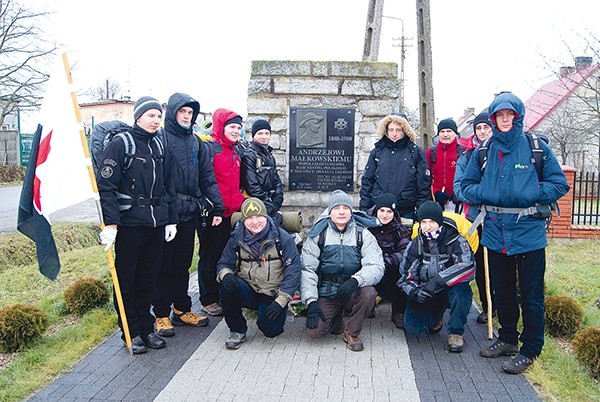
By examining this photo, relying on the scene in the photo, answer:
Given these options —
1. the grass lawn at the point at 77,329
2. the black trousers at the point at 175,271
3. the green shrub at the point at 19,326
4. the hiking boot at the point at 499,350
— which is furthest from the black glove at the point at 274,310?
the green shrub at the point at 19,326

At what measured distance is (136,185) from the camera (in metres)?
4.18

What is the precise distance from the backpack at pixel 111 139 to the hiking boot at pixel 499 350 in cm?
295

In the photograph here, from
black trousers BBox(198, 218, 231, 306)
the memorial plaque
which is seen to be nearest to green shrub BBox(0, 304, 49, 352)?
black trousers BBox(198, 218, 231, 306)

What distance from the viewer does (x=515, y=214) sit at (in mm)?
4004

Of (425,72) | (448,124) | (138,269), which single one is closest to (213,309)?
(138,269)

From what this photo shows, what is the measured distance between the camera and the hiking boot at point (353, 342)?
14.7 feet

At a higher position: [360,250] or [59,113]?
[59,113]

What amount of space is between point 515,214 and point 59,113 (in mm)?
3386

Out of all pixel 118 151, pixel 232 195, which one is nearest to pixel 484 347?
pixel 232 195

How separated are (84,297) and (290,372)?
254cm

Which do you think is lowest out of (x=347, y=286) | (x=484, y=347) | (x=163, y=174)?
(x=484, y=347)

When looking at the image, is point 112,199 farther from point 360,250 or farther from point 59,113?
point 360,250

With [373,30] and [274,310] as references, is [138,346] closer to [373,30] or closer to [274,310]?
[274,310]

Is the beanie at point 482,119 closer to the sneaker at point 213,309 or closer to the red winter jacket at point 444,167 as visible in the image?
the red winter jacket at point 444,167
